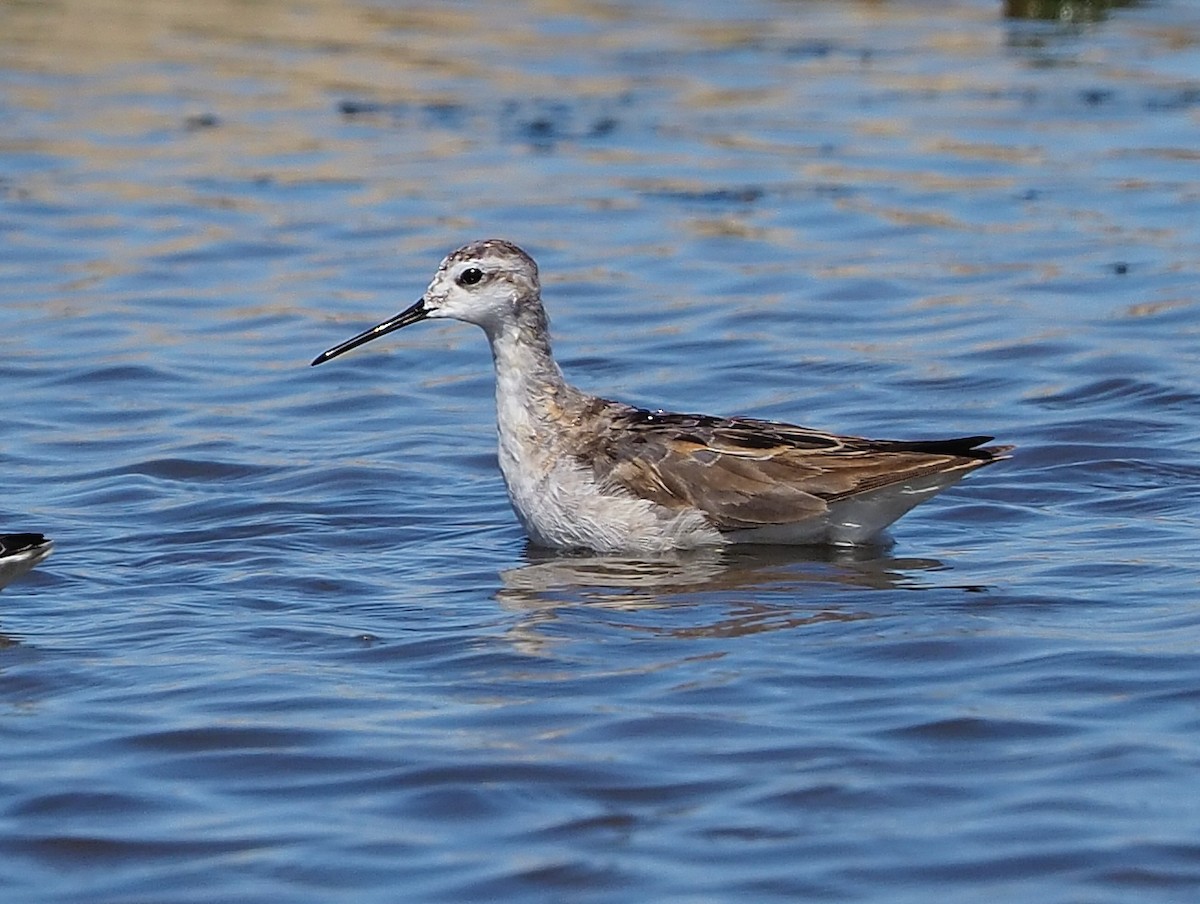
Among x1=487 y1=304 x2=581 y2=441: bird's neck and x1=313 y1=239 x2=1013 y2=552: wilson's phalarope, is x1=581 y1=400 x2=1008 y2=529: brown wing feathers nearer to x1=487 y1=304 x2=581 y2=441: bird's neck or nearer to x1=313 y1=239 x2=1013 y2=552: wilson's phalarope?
x1=313 y1=239 x2=1013 y2=552: wilson's phalarope

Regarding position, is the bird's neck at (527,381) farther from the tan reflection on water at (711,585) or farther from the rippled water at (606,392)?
the tan reflection on water at (711,585)

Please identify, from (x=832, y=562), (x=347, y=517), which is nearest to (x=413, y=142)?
(x=347, y=517)

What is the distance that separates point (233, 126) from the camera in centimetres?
2066

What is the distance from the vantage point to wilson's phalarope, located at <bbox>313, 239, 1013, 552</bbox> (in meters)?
10.5

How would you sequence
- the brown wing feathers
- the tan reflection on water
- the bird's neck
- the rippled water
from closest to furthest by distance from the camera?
the rippled water, the tan reflection on water, the brown wing feathers, the bird's neck

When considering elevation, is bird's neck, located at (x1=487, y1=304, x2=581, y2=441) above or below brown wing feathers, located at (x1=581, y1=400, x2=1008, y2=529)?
above

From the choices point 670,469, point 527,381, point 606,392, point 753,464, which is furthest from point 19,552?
point 606,392

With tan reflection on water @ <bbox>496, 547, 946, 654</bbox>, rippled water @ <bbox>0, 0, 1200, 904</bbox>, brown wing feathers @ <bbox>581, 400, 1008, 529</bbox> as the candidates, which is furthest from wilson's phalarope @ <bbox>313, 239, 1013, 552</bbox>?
rippled water @ <bbox>0, 0, 1200, 904</bbox>

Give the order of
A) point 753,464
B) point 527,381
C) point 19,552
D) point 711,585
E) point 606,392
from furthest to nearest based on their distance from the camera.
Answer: point 606,392
point 527,381
point 753,464
point 711,585
point 19,552

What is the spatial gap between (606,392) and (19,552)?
5168 millimetres

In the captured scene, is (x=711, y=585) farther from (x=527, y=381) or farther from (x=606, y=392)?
(x=606, y=392)

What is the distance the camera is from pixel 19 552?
9469 mm

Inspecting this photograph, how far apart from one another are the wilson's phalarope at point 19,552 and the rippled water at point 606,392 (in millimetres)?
212

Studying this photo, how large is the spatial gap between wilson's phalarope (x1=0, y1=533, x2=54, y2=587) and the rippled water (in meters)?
0.21
